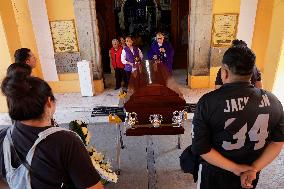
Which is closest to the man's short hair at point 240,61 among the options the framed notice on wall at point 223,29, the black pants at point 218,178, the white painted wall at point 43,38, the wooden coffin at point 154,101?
the black pants at point 218,178

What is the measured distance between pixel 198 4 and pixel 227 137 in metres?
4.70

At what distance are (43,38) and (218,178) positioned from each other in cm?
542

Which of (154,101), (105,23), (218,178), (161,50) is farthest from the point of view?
(105,23)

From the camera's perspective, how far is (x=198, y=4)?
19.8 feet

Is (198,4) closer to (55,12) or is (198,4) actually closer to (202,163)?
(55,12)

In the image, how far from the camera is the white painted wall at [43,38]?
6.09 metres

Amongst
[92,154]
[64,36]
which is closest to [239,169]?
[92,154]

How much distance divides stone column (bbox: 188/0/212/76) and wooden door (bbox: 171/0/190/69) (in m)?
1.46

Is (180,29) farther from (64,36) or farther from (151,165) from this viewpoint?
(151,165)

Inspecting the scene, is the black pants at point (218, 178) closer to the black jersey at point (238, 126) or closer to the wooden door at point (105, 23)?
the black jersey at point (238, 126)

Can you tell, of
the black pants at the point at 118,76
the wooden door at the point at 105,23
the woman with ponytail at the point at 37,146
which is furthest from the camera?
the wooden door at the point at 105,23

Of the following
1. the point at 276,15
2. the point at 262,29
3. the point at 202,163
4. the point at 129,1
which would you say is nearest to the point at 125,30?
the point at 129,1

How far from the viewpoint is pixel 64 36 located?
6.39 metres

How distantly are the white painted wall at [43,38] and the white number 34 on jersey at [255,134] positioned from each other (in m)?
5.40
